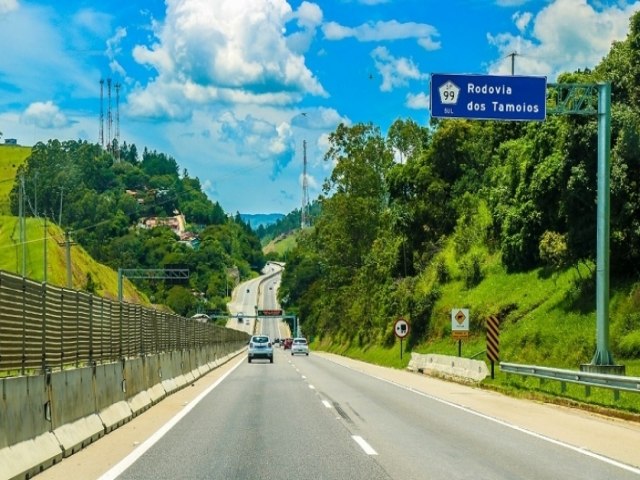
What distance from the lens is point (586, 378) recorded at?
74.5ft

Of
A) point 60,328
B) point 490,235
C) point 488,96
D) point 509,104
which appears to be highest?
point 488,96

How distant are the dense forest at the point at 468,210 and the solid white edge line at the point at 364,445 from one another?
18123 mm

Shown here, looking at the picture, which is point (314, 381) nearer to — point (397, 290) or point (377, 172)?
point (397, 290)

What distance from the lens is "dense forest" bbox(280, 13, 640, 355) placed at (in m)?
33.0

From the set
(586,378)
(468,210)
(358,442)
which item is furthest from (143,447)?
(468,210)

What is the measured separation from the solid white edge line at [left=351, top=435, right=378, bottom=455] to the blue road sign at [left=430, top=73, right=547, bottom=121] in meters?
11.0

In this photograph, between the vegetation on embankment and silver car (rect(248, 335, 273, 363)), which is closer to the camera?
the vegetation on embankment

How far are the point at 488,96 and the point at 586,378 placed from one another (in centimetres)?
749

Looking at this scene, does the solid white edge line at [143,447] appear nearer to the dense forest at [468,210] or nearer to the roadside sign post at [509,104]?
the roadside sign post at [509,104]

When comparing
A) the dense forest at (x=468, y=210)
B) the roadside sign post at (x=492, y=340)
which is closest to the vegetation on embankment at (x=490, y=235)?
the dense forest at (x=468, y=210)

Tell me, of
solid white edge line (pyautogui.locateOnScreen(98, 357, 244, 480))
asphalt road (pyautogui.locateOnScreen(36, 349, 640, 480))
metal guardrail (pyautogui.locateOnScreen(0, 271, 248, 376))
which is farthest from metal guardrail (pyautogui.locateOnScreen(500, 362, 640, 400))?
metal guardrail (pyautogui.locateOnScreen(0, 271, 248, 376))

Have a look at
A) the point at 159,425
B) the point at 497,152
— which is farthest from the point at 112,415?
the point at 497,152

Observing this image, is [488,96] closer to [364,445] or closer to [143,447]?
[364,445]

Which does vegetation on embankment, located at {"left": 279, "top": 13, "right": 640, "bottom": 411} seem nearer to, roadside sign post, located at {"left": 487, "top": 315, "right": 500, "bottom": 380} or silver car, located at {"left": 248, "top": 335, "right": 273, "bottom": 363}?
roadside sign post, located at {"left": 487, "top": 315, "right": 500, "bottom": 380}
